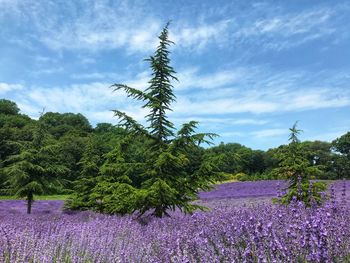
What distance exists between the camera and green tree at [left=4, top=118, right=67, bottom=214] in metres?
17.5

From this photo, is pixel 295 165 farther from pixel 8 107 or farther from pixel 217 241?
pixel 8 107

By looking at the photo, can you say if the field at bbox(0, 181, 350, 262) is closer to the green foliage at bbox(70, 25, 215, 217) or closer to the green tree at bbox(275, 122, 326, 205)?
the green foliage at bbox(70, 25, 215, 217)

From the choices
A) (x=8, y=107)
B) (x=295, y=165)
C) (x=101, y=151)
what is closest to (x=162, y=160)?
(x=295, y=165)

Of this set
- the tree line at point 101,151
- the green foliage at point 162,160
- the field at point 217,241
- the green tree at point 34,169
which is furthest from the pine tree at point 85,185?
the field at point 217,241

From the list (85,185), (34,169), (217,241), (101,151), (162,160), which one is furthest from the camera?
(101,151)

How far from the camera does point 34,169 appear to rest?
59.2 feet

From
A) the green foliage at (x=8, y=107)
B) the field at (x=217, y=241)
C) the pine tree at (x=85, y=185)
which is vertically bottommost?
the field at (x=217, y=241)

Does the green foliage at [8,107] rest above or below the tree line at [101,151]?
above

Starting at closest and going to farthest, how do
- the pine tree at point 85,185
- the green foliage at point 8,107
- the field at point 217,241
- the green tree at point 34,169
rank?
1. the field at point 217,241
2. the green tree at point 34,169
3. the pine tree at point 85,185
4. the green foliage at point 8,107

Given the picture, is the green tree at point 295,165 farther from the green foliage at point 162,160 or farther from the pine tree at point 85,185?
the pine tree at point 85,185

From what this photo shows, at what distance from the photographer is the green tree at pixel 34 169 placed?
17547 millimetres

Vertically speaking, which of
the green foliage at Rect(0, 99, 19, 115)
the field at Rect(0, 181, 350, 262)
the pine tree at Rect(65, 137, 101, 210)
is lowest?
the field at Rect(0, 181, 350, 262)

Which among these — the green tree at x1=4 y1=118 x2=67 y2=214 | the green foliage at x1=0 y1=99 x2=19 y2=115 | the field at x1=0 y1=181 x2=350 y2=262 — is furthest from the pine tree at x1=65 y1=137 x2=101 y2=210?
the green foliage at x1=0 y1=99 x2=19 y2=115

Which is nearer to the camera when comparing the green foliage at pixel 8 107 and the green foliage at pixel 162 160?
the green foliage at pixel 162 160
